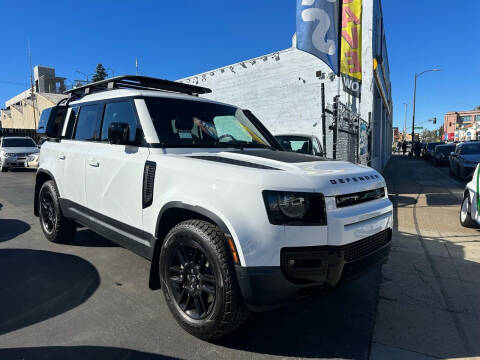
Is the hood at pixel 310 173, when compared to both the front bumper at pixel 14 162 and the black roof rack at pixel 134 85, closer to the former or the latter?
the black roof rack at pixel 134 85

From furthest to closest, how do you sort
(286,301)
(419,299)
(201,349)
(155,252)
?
(419,299) → (155,252) → (201,349) → (286,301)

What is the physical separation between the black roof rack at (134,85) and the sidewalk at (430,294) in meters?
3.38

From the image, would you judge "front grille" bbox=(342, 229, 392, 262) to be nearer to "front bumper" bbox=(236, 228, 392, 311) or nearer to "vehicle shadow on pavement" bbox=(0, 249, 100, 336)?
"front bumper" bbox=(236, 228, 392, 311)

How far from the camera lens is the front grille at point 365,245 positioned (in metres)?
2.31

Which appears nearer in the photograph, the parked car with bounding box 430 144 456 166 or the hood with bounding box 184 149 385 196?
the hood with bounding box 184 149 385 196

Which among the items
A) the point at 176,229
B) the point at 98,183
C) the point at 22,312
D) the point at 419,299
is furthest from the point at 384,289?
the point at 22,312

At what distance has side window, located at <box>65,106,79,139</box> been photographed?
4359 mm

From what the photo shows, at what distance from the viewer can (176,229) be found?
2568mm

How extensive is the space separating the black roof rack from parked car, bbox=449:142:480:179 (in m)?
12.5

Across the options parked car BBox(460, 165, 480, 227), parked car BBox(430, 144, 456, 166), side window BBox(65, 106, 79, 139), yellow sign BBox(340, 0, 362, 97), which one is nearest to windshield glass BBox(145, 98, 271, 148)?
side window BBox(65, 106, 79, 139)

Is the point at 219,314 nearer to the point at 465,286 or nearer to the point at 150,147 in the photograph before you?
the point at 150,147

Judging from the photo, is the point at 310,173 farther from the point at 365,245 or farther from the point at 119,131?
the point at 119,131

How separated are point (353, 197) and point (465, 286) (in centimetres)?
219

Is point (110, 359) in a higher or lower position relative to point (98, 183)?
lower
